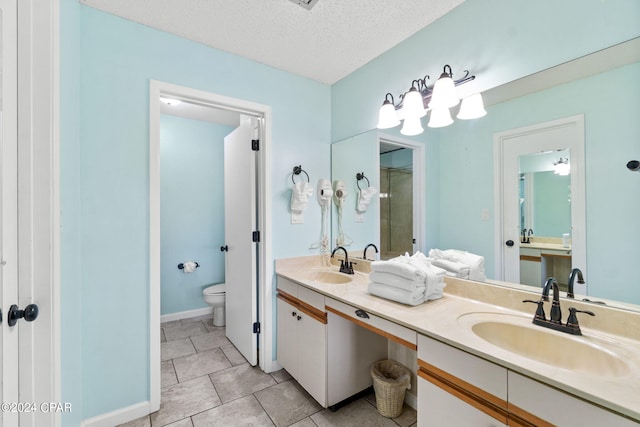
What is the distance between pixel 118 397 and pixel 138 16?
2350 millimetres

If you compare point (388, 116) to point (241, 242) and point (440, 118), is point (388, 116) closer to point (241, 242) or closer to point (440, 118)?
point (440, 118)

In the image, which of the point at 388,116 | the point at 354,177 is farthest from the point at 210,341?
the point at 388,116

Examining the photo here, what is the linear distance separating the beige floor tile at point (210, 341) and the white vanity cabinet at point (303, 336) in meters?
0.83

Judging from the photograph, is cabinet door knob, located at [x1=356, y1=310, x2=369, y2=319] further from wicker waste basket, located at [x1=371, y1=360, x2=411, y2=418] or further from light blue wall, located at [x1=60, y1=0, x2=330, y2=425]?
light blue wall, located at [x1=60, y1=0, x2=330, y2=425]

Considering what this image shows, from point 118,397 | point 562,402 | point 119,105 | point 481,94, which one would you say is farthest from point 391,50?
point 118,397

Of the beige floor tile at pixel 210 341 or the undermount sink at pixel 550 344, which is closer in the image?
the undermount sink at pixel 550 344

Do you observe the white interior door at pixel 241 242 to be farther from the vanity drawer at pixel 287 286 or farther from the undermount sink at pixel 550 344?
the undermount sink at pixel 550 344

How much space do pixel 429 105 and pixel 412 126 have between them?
189mm

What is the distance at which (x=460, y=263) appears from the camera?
5.24 ft

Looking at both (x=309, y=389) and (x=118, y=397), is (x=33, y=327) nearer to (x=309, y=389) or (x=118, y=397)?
(x=118, y=397)

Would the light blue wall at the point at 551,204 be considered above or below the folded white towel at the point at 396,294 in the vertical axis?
above

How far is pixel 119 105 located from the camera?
1.70 meters

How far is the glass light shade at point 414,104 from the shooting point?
1.72 meters

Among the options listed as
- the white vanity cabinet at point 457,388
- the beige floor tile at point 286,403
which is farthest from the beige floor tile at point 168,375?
the white vanity cabinet at point 457,388
